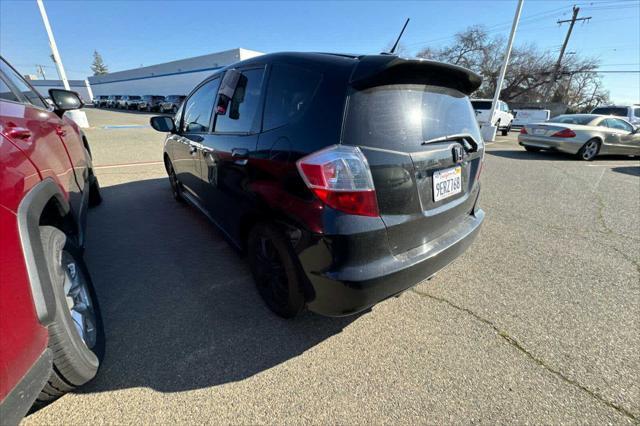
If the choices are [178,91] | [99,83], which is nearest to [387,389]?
[178,91]

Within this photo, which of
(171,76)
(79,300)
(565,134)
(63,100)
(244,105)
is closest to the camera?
(79,300)

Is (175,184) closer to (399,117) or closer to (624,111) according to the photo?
(399,117)

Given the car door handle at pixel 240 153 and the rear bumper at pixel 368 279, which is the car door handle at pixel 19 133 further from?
the rear bumper at pixel 368 279

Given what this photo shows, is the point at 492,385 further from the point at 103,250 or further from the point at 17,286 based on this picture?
the point at 103,250

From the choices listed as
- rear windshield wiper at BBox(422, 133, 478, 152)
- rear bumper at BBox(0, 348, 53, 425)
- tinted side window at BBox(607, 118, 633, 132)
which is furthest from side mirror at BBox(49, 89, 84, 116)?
tinted side window at BBox(607, 118, 633, 132)

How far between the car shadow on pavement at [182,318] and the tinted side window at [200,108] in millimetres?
1284

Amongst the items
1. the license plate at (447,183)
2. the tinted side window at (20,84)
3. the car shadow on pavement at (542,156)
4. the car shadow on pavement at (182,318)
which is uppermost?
the tinted side window at (20,84)

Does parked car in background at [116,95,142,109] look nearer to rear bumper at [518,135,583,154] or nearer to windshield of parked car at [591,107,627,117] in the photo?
rear bumper at [518,135,583,154]

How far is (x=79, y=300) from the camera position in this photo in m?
1.76

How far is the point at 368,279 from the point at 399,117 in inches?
36.5

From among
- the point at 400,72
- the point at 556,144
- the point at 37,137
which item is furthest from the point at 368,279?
the point at 556,144

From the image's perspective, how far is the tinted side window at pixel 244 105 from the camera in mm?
2115

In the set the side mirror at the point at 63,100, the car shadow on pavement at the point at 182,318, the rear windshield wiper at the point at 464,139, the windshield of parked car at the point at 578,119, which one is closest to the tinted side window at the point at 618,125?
the windshield of parked car at the point at 578,119

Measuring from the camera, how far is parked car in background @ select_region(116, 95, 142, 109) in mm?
34781
